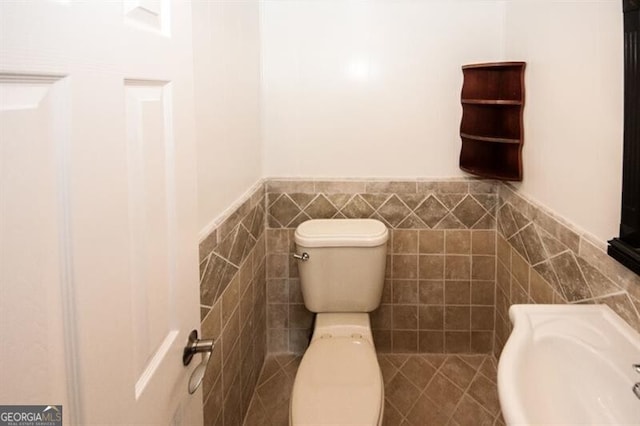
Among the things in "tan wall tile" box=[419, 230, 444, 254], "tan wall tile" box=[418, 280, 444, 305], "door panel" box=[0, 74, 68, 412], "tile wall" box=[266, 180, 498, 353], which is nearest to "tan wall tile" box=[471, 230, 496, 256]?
"tile wall" box=[266, 180, 498, 353]

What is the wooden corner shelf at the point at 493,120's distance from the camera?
6.64 ft

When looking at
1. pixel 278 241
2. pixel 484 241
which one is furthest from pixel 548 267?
pixel 278 241

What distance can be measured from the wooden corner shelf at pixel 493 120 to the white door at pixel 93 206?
1611 millimetres

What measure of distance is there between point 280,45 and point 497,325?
186 centimetres

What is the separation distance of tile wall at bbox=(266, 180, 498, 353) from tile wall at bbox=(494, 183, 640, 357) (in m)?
0.11

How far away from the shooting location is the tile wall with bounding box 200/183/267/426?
1.48 meters

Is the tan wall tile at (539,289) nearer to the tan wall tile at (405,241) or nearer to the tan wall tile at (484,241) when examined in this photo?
the tan wall tile at (484,241)

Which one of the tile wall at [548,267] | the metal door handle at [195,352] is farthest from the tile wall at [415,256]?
the metal door handle at [195,352]

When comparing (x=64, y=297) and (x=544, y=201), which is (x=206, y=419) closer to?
(x=64, y=297)

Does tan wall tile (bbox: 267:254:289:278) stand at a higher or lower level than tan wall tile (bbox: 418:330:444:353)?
higher

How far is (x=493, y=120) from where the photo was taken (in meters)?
2.16

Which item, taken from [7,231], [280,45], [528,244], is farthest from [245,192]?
[7,231]

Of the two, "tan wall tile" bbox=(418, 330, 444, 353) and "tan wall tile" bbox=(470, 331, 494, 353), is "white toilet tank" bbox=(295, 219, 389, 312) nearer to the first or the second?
"tan wall tile" bbox=(418, 330, 444, 353)

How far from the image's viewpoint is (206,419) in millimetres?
1464
